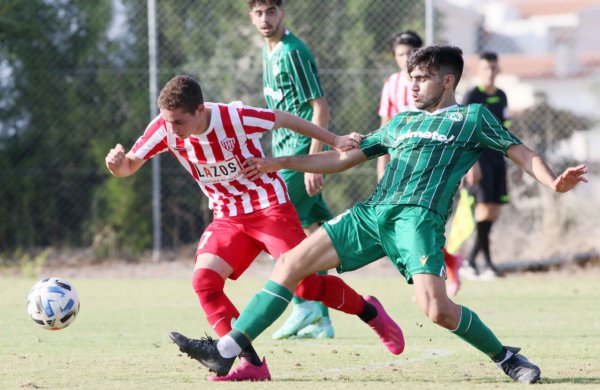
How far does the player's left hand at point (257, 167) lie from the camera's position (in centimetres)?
559

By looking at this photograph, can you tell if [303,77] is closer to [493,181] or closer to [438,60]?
[438,60]

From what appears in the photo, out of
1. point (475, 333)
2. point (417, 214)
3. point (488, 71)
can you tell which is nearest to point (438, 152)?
point (417, 214)

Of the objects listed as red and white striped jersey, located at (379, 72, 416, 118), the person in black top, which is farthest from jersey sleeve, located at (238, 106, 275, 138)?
the person in black top

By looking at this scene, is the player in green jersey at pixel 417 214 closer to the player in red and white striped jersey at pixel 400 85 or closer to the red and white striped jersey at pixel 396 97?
the player in red and white striped jersey at pixel 400 85

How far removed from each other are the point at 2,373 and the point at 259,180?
1713mm

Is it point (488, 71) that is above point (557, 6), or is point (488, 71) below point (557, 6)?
below

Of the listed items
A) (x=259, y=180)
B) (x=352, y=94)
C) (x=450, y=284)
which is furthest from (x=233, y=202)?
(x=352, y=94)

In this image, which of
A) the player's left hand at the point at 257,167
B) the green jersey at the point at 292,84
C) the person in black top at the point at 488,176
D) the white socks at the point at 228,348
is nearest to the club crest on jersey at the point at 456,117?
the player's left hand at the point at 257,167

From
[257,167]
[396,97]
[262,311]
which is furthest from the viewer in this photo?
[396,97]

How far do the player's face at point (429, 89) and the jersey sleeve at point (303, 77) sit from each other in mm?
1971

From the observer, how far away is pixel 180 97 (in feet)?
18.1

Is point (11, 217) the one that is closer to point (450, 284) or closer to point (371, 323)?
point (450, 284)

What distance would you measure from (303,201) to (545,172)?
2.74m

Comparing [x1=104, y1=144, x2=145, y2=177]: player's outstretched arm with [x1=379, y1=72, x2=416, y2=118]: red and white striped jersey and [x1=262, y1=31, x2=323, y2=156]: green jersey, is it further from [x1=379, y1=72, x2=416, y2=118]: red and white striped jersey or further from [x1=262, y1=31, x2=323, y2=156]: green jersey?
[x1=379, y1=72, x2=416, y2=118]: red and white striped jersey
